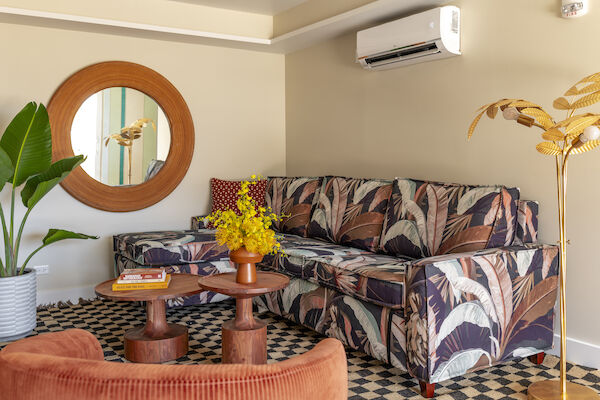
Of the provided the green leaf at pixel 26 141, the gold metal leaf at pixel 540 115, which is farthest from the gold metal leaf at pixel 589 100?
the green leaf at pixel 26 141

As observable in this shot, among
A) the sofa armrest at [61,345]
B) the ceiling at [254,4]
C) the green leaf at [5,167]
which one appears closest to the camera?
the sofa armrest at [61,345]

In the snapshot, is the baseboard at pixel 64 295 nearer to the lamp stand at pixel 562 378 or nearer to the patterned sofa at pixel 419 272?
the patterned sofa at pixel 419 272

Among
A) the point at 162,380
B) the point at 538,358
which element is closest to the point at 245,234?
the point at 538,358

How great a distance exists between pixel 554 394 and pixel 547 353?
2.33 feet

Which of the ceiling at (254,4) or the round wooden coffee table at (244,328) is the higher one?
the ceiling at (254,4)

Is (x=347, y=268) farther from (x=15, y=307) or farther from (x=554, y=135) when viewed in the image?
(x=15, y=307)

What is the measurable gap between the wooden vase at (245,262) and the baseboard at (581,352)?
176cm

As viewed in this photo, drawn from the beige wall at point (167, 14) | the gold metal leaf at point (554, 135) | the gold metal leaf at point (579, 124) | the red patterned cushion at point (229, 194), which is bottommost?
the red patterned cushion at point (229, 194)

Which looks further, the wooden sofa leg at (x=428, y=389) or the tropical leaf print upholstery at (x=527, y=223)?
the tropical leaf print upholstery at (x=527, y=223)

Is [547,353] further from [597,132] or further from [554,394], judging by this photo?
[597,132]

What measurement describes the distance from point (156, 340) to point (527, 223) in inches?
85.3

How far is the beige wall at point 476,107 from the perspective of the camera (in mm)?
3113

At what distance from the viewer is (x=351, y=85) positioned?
4758 mm

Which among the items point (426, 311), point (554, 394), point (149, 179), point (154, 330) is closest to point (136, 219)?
point (149, 179)
